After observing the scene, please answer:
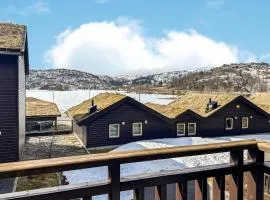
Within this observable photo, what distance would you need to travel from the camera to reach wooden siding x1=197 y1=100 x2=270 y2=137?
24719mm

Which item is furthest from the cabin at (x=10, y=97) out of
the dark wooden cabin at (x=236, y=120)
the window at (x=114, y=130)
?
the dark wooden cabin at (x=236, y=120)

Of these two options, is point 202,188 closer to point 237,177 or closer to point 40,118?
point 237,177

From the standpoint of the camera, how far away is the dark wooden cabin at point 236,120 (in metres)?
24.8

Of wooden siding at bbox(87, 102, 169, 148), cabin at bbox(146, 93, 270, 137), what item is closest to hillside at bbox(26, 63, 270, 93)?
cabin at bbox(146, 93, 270, 137)

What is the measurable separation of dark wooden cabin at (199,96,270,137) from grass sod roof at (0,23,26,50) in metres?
14.7

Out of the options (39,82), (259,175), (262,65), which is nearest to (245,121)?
(259,175)

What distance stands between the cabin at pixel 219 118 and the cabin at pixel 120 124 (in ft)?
4.75

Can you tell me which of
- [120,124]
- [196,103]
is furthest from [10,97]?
[196,103]

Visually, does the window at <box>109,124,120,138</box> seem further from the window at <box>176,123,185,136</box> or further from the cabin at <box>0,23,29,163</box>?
the cabin at <box>0,23,29,163</box>

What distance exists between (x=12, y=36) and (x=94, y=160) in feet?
43.5

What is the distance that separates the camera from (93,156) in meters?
1.99

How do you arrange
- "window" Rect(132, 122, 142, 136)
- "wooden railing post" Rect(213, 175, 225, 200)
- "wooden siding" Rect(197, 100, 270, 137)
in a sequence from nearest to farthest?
"wooden railing post" Rect(213, 175, 225, 200)
"window" Rect(132, 122, 142, 136)
"wooden siding" Rect(197, 100, 270, 137)

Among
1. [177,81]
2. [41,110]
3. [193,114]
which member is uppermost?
[177,81]

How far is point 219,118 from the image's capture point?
82.9 feet
